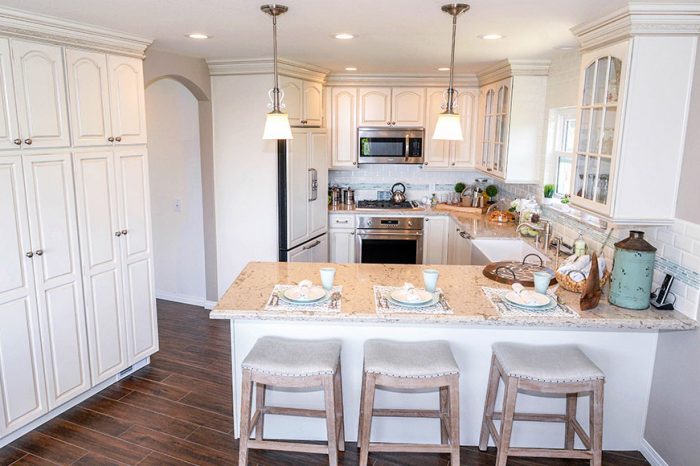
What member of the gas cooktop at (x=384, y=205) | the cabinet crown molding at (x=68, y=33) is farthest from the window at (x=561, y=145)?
the cabinet crown molding at (x=68, y=33)

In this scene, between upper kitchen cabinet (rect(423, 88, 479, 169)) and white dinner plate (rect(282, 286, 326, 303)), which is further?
upper kitchen cabinet (rect(423, 88, 479, 169))

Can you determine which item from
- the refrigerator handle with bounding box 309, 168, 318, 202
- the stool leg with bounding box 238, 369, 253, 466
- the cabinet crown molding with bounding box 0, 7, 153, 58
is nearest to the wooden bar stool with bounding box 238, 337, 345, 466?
the stool leg with bounding box 238, 369, 253, 466

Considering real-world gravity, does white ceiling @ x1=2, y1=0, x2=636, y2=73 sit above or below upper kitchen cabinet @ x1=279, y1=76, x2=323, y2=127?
above

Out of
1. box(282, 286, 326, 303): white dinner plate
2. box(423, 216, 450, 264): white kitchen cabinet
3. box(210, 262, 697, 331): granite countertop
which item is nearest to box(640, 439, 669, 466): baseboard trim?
box(210, 262, 697, 331): granite countertop

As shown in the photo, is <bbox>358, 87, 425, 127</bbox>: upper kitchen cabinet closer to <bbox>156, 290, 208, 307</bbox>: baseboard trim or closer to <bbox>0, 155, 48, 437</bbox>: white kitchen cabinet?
<bbox>156, 290, 208, 307</bbox>: baseboard trim

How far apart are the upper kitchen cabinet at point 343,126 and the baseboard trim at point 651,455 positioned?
3.96 meters

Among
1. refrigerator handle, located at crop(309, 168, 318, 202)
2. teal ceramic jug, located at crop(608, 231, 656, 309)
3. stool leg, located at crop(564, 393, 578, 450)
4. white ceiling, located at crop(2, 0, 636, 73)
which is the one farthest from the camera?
refrigerator handle, located at crop(309, 168, 318, 202)

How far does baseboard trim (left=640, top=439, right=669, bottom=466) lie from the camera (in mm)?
2627

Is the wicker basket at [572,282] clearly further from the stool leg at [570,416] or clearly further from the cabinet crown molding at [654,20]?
the cabinet crown molding at [654,20]

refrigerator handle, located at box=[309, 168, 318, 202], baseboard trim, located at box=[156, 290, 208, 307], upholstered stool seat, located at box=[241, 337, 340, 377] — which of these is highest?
refrigerator handle, located at box=[309, 168, 318, 202]

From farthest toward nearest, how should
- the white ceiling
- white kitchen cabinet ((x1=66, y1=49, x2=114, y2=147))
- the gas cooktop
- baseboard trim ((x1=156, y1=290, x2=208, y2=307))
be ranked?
the gas cooktop, baseboard trim ((x1=156, y1=290, x2=208, y2=307)), white kitchen cabinet ((x1=66, y1=49, x2=114, y2=147)), the white ceiling

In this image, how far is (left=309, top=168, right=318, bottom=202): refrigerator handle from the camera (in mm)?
5027

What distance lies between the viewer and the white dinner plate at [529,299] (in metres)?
2.60

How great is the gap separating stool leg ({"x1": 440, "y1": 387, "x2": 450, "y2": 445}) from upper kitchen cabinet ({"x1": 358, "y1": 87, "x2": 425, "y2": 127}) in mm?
3700
